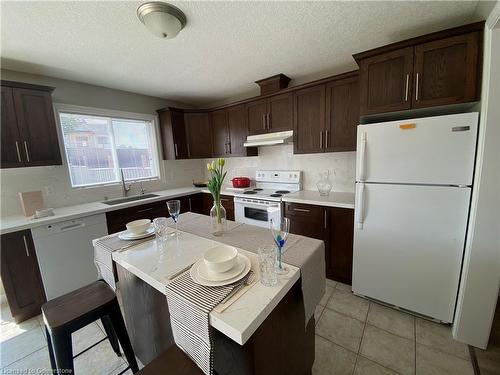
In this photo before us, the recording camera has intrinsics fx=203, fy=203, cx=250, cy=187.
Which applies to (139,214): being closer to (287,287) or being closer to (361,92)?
(287,287)

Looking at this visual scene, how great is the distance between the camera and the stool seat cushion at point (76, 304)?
103 cm

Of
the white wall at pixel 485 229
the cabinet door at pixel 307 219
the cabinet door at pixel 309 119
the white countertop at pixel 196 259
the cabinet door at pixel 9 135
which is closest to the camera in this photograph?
the white countertop at pixel 196 259

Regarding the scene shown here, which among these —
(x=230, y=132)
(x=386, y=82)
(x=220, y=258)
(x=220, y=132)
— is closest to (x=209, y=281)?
(x=220, y=258)

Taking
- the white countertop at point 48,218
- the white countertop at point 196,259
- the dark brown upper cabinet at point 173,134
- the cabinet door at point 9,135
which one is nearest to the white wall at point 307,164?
the dark brown upper cabinet at point 173,134

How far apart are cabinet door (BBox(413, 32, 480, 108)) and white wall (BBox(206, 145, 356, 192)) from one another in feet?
3.25

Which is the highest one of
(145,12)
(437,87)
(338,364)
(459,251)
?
(145,12)

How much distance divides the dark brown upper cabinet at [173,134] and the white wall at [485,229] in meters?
3.47

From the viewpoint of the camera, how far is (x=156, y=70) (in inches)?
93.6

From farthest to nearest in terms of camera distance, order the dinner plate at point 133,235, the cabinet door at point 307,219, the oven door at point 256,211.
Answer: the oven door at point 256,211 → the cabinet door at point 307,219 → the dinner plate at point 133,235

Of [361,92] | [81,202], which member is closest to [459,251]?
[361,92]

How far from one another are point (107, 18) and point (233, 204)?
236 cm

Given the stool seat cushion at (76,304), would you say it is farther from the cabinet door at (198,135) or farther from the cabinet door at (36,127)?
the cabinet door at (198,135)

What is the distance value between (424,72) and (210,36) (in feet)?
5.84

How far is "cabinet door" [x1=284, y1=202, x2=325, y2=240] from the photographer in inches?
90.7
